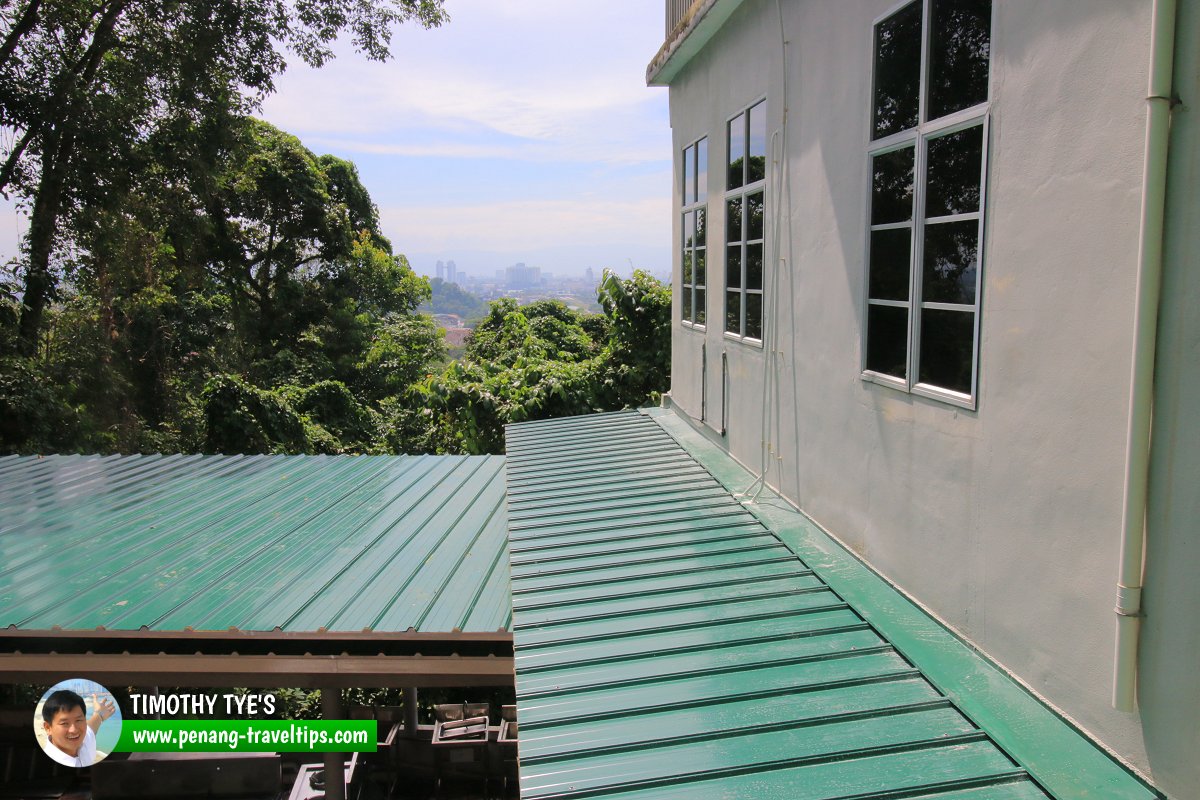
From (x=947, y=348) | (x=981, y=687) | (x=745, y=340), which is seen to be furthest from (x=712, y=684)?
(x=745, y=340)

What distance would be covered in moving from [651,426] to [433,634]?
187 inches

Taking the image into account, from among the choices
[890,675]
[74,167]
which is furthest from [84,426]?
[890,675]

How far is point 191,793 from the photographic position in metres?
8.91

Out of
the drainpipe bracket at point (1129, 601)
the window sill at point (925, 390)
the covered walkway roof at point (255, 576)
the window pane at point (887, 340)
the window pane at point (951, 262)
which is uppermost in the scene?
the window pane at point (951, 262)

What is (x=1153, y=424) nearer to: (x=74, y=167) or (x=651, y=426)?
(x=651, y=426)

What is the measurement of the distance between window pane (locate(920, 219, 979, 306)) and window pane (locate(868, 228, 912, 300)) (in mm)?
174

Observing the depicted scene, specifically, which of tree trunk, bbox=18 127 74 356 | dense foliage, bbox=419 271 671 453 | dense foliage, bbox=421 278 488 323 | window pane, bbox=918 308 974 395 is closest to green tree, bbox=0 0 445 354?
tree trunk, bbox=18 127 74 356

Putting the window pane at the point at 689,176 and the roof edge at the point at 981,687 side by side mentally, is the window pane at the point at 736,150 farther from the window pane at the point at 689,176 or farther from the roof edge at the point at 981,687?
the roof edge at the point at 981,687

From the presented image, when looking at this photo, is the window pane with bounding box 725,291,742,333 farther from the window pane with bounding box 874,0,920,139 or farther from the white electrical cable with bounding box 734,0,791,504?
the window pane with bounding box 874,0,920,139

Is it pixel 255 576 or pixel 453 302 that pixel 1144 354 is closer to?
pixel 255 576

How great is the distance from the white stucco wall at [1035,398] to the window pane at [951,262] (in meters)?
0.20

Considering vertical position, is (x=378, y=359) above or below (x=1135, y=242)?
below

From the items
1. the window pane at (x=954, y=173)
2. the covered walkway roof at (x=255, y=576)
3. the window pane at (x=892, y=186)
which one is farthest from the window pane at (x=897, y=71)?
the covered walkway roof at (x=255, y=576)

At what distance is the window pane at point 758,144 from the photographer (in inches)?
233
